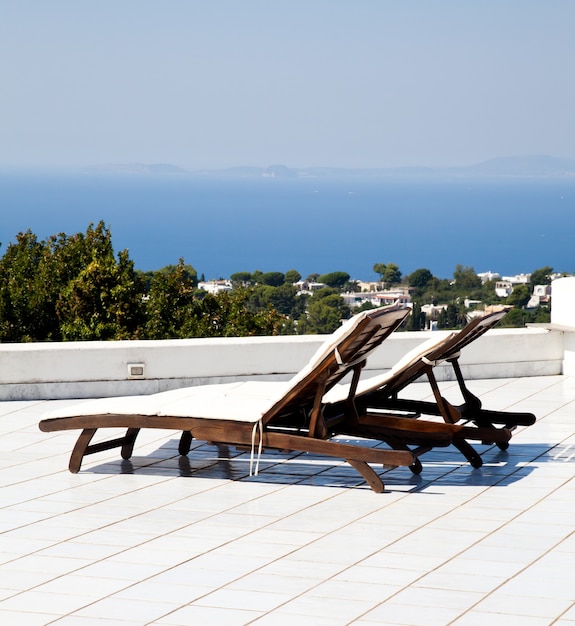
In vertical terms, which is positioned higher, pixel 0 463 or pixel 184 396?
pixel 184 396

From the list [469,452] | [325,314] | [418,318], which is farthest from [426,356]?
[418,318]

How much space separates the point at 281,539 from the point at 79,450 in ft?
5.91

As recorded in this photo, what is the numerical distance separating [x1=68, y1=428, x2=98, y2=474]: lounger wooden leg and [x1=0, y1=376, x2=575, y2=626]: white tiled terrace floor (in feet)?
0.20

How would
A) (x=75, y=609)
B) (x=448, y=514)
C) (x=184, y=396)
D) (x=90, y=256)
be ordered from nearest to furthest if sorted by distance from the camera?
1. (x=75, y=609)
2. (x=448, y=514)
3. (x=184, y=396)
4. (x=90, y=256)

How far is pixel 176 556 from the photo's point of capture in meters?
4.96

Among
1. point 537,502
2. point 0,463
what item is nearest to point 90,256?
point 0,463

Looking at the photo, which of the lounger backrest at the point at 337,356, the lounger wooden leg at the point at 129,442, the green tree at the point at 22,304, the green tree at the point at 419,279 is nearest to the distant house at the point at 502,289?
the green tree at the point at 419,279

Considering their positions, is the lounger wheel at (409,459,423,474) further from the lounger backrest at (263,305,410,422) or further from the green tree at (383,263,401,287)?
the green tree at (383,263,401,287)

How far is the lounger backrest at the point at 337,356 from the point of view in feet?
19.7

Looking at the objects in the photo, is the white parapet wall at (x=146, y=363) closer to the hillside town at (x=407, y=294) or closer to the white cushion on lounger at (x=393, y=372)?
the white cushion on lounger at (x=393, y=372)

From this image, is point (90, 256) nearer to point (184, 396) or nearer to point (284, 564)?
point (184, 396)

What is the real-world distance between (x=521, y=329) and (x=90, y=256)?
844cm

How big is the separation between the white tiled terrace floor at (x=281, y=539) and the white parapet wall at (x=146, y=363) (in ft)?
5.18

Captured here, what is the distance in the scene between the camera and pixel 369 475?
612 centimetres
